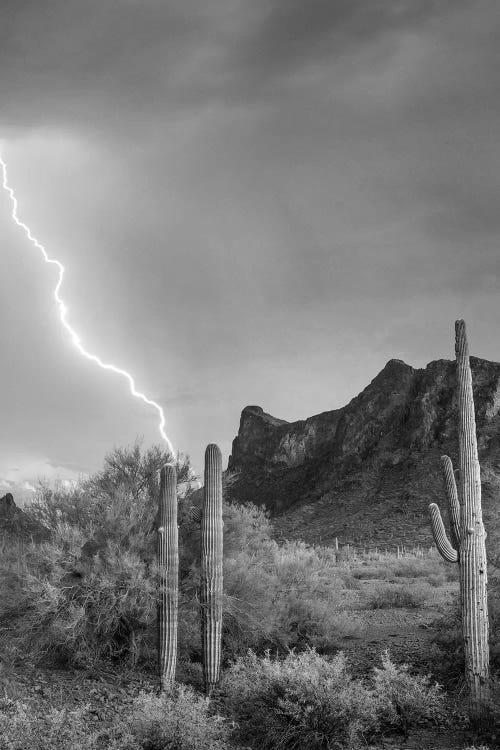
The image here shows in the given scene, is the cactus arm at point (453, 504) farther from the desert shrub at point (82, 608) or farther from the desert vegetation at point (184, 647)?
the desert shrub at point (82, 608)

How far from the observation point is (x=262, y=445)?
10006cm

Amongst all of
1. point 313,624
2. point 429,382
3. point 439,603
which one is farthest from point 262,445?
point 313,624

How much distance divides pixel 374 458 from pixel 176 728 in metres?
63.2

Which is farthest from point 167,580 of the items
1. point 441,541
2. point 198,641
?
point 441,541

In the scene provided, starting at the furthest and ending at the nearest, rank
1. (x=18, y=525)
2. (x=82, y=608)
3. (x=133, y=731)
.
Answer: (x=18, y=525), (x=82, y=608), (x=133, y=731)

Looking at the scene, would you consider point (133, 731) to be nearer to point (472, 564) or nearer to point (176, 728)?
point (176, 728)

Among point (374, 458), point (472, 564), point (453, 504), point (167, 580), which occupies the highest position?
point (374, 458)

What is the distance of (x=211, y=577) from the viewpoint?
46.4ft

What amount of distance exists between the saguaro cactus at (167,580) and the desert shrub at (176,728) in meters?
2.85

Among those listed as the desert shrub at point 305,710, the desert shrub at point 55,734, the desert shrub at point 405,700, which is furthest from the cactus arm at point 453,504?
the desert shrub at point 55,734

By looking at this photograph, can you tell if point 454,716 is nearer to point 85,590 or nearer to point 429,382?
point 85,590

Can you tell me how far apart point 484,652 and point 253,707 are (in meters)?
4.38

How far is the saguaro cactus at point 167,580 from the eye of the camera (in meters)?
13.2

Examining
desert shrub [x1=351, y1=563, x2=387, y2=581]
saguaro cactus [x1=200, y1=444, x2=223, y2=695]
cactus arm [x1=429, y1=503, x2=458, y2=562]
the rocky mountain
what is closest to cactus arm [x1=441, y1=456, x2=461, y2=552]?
cactus arm [x1=429, y1=503, x2=458, y2=562]
